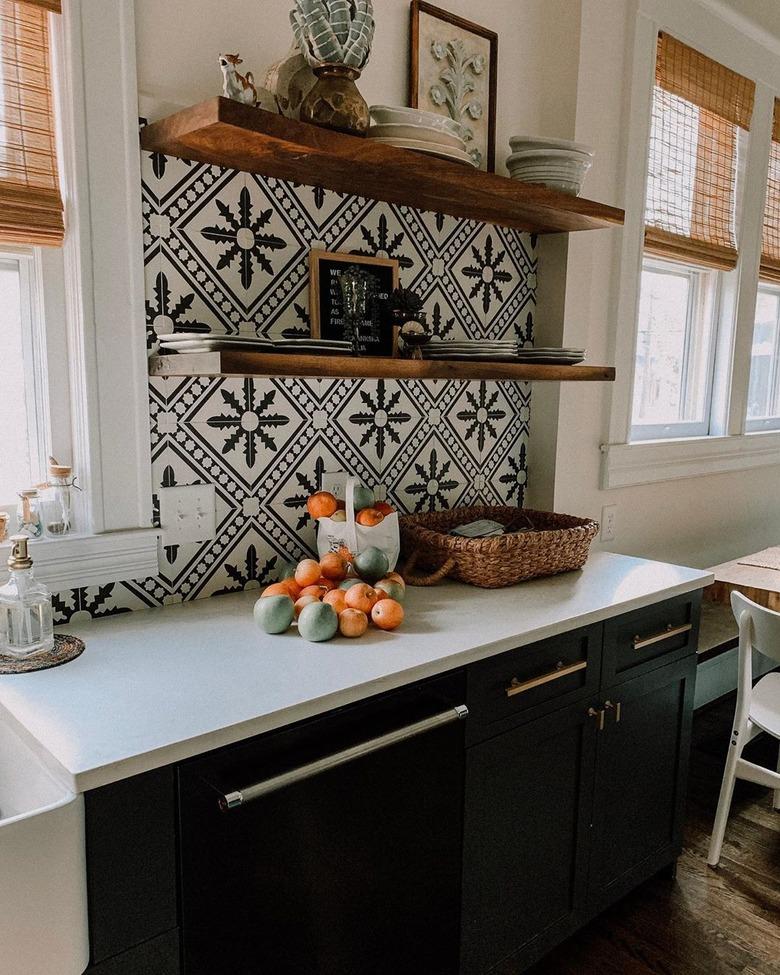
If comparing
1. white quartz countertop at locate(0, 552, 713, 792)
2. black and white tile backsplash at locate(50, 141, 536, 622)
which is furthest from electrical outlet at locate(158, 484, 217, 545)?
white quartz countertop at locate(0, 552, 713, 792)

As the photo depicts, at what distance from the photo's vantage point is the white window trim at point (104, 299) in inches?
61.6

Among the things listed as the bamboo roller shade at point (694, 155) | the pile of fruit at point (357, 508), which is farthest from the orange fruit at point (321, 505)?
the bamboo roller shade at point (694, 155)

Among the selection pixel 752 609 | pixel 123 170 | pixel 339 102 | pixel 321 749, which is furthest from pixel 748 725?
pixel 123 170

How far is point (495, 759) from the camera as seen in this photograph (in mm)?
1663

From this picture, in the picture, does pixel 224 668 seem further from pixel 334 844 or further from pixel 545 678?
pixel 545 678

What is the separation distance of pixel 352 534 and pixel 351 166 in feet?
2.72

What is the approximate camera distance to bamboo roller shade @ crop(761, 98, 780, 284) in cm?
355

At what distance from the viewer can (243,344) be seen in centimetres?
160

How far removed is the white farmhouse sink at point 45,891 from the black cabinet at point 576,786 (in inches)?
30.5

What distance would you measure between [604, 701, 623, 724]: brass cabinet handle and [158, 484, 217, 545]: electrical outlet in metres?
1.02

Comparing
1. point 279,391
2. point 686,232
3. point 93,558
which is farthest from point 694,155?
point 93,558

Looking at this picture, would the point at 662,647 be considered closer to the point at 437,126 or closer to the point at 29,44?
the point at 437,126

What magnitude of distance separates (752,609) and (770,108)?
2.38 m

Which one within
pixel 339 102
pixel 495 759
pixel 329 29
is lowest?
pixel 495 759
